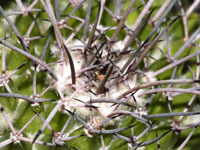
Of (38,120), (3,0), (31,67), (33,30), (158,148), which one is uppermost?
(3,0)

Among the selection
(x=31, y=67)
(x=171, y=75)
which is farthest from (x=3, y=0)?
(x=171, y=75)

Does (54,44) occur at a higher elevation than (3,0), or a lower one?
lower

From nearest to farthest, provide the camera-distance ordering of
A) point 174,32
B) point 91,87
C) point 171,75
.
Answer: point 91,87, point 171,75, point 174,32

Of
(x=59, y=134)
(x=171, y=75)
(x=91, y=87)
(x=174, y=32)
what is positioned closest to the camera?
(x=59, y=134)

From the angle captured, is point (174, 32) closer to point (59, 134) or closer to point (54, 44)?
point (54, 44)

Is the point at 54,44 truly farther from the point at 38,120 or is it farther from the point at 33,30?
the point at 38,120

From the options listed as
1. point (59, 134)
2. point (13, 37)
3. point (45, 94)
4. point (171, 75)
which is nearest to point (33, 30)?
point (13, 37)

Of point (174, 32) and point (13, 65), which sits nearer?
point (13, 65)
